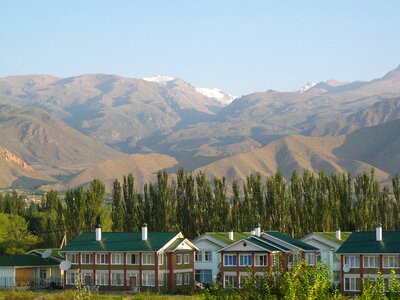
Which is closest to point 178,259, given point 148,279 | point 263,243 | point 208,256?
point 148,279

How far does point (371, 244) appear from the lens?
84312 millimetres

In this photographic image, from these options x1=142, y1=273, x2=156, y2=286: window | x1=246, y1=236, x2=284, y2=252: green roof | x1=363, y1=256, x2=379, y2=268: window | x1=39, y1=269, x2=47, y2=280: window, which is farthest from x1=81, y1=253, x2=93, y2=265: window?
x1=363, y1=256, x2=379, y2=268: window

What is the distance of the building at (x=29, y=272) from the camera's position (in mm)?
95188

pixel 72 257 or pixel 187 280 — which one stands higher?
pixel 72 257

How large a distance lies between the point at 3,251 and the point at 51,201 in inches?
1520

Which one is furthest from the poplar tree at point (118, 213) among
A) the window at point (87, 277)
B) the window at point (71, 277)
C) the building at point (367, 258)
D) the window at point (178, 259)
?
the building at point (367, 258)

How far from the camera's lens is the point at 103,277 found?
307ft

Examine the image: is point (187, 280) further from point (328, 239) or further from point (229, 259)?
point (328, 239)

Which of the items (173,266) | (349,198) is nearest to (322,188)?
(349,198)

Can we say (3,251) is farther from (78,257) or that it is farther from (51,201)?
(51,201)

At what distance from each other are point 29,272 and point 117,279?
1047 cm

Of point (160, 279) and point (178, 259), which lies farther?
point (178, 259)

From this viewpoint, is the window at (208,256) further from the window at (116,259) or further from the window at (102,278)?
the window at (102,278)

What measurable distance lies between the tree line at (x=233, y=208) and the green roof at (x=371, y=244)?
26420 millimetres
